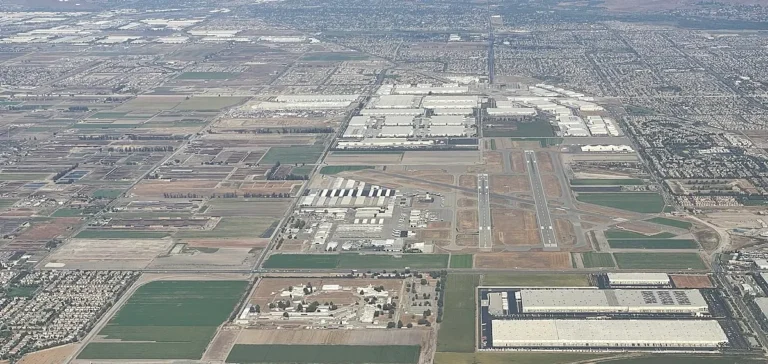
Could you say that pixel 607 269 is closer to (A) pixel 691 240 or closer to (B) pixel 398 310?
(A) pixel 691 240

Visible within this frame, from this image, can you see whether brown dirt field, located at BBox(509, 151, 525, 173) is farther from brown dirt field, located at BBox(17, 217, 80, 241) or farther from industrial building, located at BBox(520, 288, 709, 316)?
brown dirt field, located at BBox(17, 217, 80, 241)

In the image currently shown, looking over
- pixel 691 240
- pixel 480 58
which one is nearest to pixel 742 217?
pixel 691 240

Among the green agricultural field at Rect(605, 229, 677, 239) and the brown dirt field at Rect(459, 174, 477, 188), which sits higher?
the brown dirt field at Rect(459, 174, 477, 188)

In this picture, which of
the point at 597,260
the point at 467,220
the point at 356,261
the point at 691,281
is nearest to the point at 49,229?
the point at 356,261

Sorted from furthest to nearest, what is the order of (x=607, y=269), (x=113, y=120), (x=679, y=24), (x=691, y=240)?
(x=679, y=24) → (x=113, y=120) → (x=691, y=240) → (x=607, y=269)

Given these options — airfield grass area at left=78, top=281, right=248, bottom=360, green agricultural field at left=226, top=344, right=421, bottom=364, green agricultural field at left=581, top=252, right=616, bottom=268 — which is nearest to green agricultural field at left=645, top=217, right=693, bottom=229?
green agricultural field at left=581, top=252, right=616, bottom=268
